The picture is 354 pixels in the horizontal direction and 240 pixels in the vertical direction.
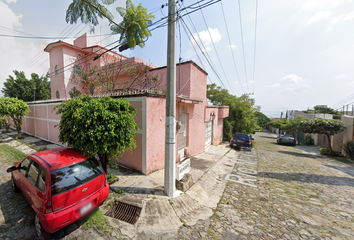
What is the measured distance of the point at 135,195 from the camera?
3.91m

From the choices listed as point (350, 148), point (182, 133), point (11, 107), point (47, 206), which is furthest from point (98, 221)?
point (350, 148)

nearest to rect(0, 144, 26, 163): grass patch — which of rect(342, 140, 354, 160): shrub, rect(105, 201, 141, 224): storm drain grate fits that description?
rect(105, 201, 141, 224): storm drain grate

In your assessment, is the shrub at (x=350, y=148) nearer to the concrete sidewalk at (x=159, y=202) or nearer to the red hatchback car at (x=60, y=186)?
the concrete sidewalk at (x=159, y=202)

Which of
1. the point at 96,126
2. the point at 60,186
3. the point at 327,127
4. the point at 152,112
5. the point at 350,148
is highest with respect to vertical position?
the point at 152,112

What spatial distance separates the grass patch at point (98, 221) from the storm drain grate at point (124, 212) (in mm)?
164

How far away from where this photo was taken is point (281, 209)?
12.5 feet

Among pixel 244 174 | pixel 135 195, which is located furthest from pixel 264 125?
pixel 135 195

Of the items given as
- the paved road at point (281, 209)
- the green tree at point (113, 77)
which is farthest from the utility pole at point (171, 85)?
the green tree at point (113, 77)

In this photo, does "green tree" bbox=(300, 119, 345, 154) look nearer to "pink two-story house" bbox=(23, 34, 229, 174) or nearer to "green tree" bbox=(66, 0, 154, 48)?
"pink two-story house" bbox=(23, 34, 229, 174)

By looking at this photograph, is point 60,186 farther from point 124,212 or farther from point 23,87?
point 23,87

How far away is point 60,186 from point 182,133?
532cm

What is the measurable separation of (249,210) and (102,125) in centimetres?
461

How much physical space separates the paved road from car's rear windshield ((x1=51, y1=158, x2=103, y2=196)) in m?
2.36

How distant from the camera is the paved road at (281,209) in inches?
118
